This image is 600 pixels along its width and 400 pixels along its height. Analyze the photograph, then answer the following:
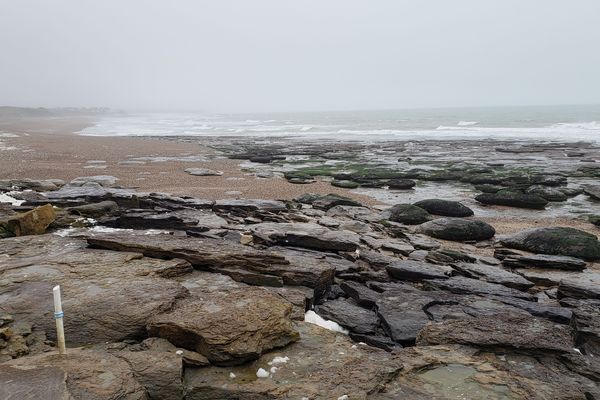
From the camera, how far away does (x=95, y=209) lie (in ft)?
31.8

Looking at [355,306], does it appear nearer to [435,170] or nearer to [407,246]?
[407,246]

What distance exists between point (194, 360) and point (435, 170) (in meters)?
22.0

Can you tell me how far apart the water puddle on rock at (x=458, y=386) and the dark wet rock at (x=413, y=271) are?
315 centimetres

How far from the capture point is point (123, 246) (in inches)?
271

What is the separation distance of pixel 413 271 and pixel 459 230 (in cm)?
411

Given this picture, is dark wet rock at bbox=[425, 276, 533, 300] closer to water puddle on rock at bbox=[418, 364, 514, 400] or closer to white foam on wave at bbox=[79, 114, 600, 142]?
water puddle on rock at bbox=[418, 364, 514, 400]

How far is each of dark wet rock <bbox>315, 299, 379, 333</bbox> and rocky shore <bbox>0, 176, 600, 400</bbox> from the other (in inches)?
1.0

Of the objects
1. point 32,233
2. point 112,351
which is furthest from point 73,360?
point 32,233

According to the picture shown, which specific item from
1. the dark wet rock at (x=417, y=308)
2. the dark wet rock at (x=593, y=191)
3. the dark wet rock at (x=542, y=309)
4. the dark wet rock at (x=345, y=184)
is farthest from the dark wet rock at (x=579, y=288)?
the dark wet rock at (x=345, y=184)

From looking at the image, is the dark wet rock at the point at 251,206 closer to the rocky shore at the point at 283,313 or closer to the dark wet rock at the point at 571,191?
the rocky shore at the point at 283,313

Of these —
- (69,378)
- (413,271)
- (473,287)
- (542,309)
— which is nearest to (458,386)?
(542,309)

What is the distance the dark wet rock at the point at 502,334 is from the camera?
15.7 ft

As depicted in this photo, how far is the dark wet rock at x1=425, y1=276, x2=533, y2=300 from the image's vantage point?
685 centimetres

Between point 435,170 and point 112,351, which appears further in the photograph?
point 435,170
